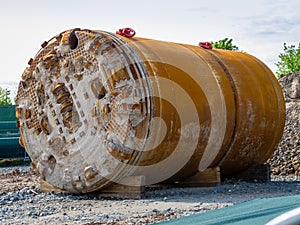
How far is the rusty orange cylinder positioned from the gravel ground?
0.25m

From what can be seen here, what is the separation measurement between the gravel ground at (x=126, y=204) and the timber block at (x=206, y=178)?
0.38 ft

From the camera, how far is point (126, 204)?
240 inches

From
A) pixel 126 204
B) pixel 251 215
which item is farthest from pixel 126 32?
pixel 251 215

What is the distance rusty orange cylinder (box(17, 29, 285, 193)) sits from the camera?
20.8ft

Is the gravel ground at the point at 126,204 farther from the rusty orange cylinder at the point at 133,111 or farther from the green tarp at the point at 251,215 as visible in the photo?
the green tarp at the point at 251,215

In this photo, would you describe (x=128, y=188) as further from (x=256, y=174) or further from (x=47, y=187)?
(x=256, y=174)

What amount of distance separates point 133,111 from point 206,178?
60.1 inches

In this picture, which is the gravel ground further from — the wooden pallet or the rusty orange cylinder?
the rusty orange cylinder

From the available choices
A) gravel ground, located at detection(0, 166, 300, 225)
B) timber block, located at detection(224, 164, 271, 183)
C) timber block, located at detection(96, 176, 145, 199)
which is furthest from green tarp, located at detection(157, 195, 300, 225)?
timber block, located at detection(224, 164, 271, 183)

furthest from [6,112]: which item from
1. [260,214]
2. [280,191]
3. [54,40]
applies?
[260,214]

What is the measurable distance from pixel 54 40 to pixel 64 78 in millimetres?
520

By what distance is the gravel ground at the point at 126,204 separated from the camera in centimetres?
542

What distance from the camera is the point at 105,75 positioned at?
6543 mm

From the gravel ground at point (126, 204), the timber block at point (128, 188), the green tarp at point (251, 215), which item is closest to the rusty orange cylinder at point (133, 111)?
the timber block at point (128, 188)
